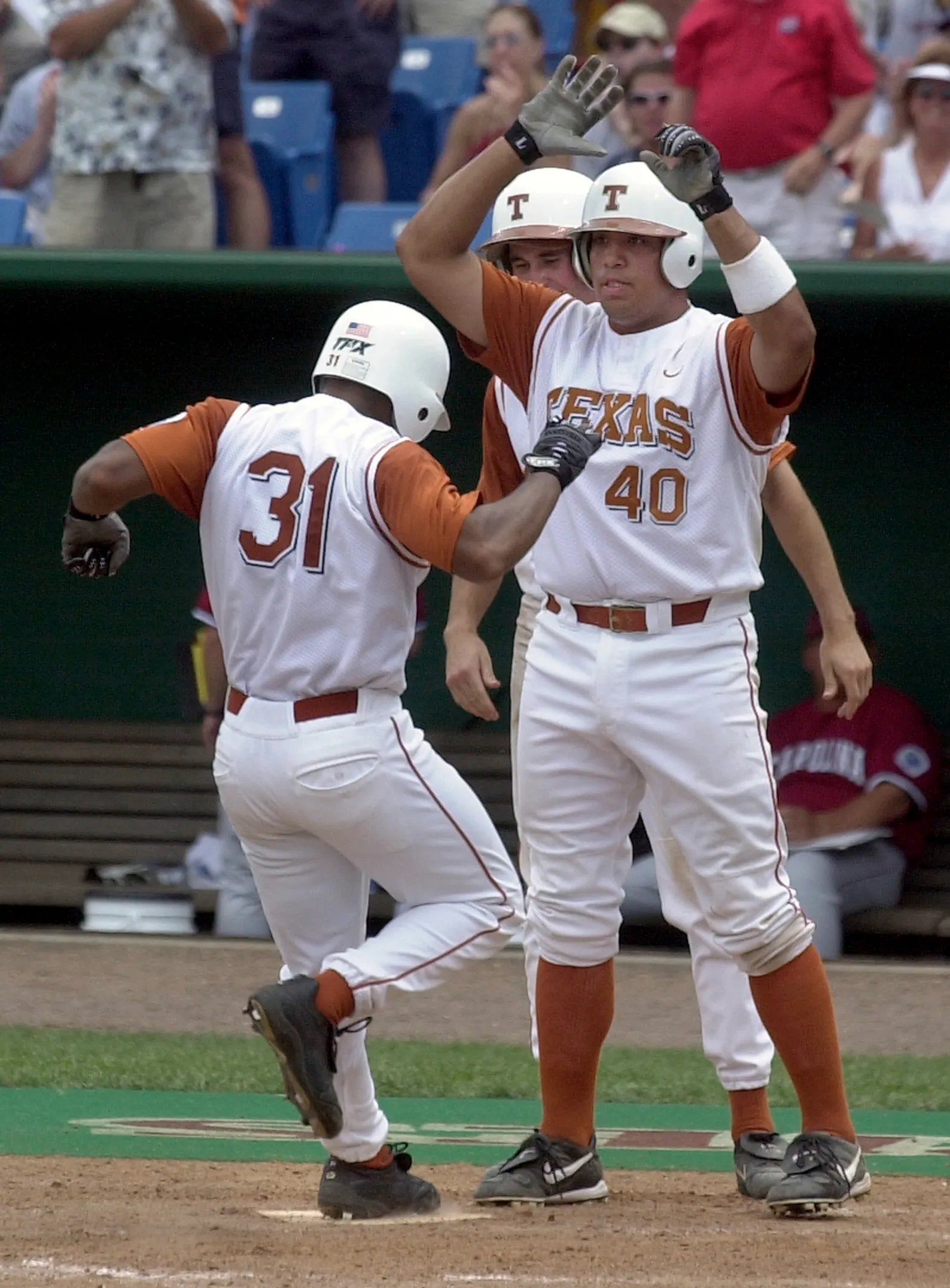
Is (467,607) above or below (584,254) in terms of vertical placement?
below

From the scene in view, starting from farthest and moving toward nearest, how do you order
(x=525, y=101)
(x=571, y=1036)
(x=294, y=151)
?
(x=294, y=151) → (x=525, y=101) → (x=571, y=1036)

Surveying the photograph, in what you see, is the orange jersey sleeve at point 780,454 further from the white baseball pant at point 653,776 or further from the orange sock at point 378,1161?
the orange sock at point 378,1161

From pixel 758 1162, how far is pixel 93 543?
1.67 m

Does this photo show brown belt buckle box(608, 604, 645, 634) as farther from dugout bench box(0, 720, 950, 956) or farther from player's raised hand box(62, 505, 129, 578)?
dugout bench box(0, 720, 950, 956)

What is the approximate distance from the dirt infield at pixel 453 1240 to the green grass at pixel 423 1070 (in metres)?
1.06

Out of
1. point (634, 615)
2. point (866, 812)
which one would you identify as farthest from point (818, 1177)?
point (866, 812)

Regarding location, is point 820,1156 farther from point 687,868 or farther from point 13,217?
point 13,217

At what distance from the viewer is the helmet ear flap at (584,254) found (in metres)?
3.72

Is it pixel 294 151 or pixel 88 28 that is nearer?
pixel 88 28

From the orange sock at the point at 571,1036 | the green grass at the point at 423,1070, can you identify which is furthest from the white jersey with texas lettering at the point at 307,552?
the green grass at the point at 423,1070

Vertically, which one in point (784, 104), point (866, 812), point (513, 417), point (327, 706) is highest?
point (784, 104)

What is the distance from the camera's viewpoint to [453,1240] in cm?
335

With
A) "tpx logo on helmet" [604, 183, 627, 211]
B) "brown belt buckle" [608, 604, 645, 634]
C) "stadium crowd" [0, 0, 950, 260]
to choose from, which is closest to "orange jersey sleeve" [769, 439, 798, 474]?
"brown belt buckle" [608, 604, 645, 634]

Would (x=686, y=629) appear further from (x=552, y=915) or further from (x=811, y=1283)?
(x=811, y=1283)
